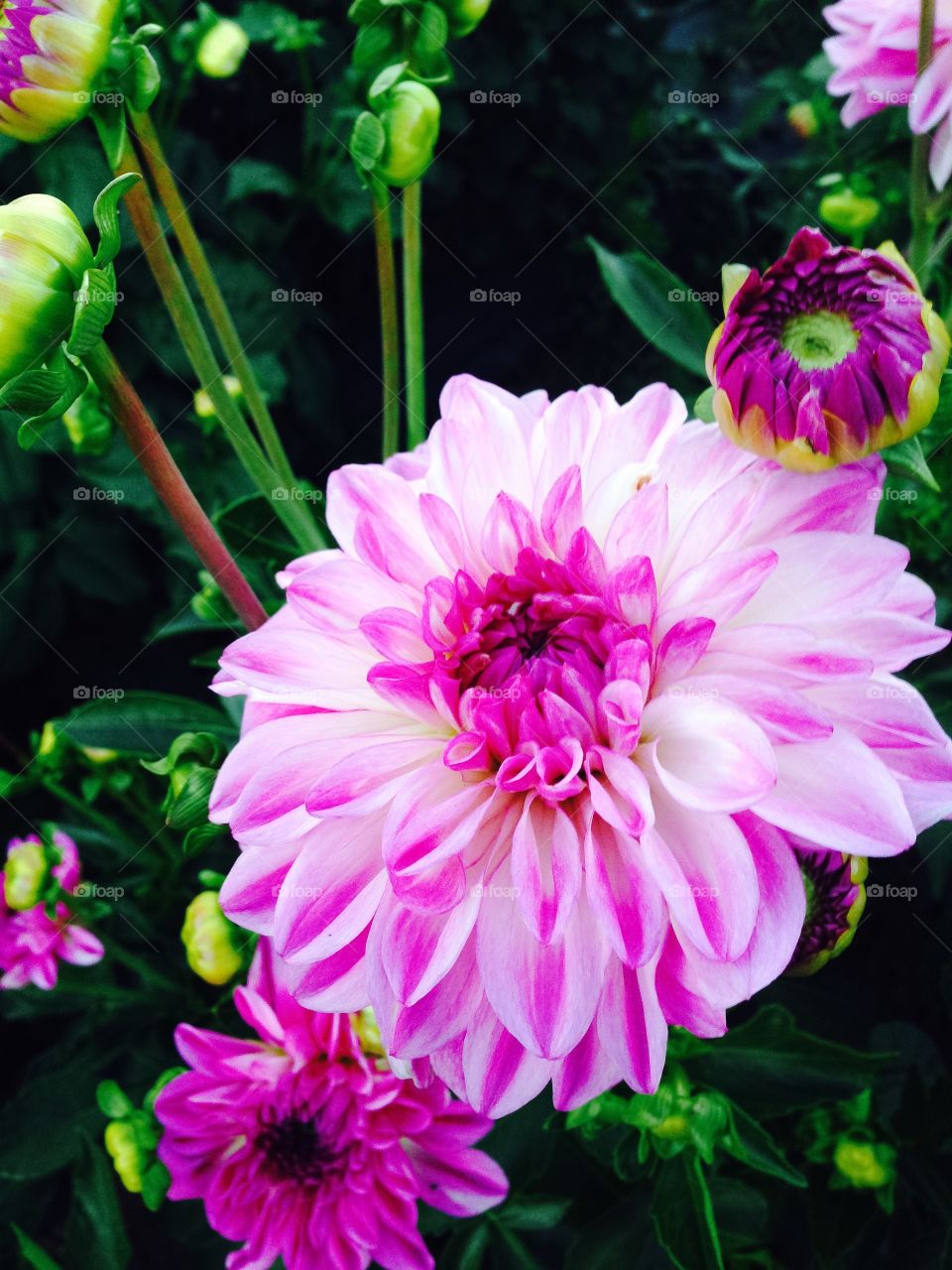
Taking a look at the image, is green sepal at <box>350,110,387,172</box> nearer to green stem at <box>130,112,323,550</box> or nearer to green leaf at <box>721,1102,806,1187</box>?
green stem at <box>130,112,323,550</box>

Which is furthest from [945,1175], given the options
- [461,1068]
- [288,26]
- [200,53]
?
[288,26]

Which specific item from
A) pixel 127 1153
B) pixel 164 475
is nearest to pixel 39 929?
pixel 127 1153

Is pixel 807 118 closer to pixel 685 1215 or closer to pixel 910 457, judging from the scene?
pixel 910 457

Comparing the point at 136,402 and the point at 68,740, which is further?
the point at 68,740

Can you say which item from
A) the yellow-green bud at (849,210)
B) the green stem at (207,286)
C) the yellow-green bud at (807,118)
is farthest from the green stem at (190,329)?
the yellow-green bud at (807,118)

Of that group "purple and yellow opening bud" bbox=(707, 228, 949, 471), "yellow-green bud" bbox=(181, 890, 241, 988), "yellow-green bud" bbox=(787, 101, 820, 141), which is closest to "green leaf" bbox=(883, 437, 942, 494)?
"purple and yellow opening bud" bbox=(707, 228, 949, 471)

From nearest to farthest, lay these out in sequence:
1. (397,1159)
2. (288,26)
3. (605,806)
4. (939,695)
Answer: (605,806)
(397,1159)
(939,695)
(288,26)

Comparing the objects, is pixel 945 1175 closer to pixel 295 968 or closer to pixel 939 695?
pixel 939 695
